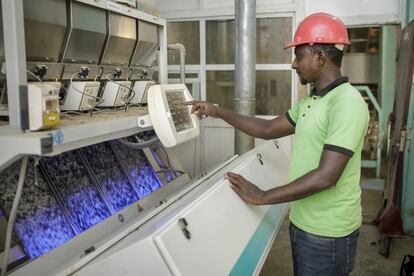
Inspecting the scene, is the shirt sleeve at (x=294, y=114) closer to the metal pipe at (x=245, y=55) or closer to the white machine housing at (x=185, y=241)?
the white machine housing at (x=185, y=241)

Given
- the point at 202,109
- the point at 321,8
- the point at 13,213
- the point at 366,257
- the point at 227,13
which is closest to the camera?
the point at 13,213

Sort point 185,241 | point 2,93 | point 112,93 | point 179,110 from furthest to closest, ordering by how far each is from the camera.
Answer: point 112,93
point 179,110
point 2,93
point 185,241

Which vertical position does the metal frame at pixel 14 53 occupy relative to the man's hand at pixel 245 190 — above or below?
above

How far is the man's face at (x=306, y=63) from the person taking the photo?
151 cm

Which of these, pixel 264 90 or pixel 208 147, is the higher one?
pixel 264 90

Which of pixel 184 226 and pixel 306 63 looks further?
pixel 306 63

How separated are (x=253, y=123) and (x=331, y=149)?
2.25 feet

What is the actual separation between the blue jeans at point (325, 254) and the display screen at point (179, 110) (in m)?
0.67

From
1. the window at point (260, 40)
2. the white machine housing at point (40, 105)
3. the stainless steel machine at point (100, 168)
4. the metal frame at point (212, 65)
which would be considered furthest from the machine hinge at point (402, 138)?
the white machine housing at point (40, 105)

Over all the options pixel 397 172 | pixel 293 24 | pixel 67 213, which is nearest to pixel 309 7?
pixel 293 24

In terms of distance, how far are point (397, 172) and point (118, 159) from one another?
86.3 inches

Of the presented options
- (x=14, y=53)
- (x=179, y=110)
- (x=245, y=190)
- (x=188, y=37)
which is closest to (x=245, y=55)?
(x=188, y=37)

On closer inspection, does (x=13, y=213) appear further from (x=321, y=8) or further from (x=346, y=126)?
(x=321, y=8)

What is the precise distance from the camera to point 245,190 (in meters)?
1.59
